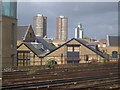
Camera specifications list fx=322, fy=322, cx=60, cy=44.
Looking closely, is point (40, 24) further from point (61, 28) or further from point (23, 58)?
point (23, 58)

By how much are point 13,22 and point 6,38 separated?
1.90 m

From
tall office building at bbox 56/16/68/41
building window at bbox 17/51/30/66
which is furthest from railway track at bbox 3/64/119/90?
tall office building at bbox 56/16/68/41

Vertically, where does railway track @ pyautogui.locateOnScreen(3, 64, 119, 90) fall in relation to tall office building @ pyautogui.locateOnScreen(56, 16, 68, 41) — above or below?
below

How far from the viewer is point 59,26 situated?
8212 centimetres

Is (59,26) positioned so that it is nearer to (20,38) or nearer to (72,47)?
(20,38)

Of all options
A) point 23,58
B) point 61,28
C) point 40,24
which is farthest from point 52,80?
point 61,28

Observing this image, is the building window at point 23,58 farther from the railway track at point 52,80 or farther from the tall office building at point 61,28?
the tall office building at point 61,28

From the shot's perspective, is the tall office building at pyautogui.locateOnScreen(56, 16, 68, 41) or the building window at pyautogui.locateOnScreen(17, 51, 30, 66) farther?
the tall office building at pyautogui.locateOnScreen(56, 16, 68, 41)

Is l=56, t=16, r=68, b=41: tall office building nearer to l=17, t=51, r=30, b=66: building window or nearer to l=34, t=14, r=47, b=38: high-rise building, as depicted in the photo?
l=34, t=14, r=47, b=38: high-rise building

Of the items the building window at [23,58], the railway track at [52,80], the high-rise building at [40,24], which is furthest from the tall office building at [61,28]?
the railway track at [52,80]

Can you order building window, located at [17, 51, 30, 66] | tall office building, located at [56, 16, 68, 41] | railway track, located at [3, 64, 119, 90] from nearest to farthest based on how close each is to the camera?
railway track, located at [3, 64, 119, 90] < building window, located at [17, 51, 30, 66] < tall office building, located at [56, 16, 68, 41]

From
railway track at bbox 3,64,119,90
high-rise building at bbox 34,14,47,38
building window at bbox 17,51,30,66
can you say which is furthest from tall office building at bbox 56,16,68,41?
railway track at bbox 3,64,119,90

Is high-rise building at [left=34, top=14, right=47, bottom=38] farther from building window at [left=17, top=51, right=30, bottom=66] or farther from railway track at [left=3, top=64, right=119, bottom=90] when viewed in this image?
railway track at [left=3, top=64, right=119, bottom=90]

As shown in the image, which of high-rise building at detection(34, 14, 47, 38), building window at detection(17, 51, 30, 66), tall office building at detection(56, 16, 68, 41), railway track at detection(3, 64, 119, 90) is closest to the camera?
railway track at detection(3, 64, 119, 90)
